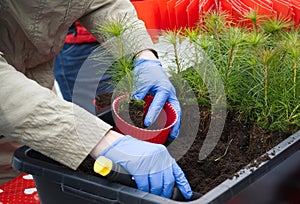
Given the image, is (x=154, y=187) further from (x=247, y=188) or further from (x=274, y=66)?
(x=274, y=66)

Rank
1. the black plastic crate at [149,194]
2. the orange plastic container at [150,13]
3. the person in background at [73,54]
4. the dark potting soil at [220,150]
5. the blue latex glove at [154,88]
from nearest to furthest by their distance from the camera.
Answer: the black plastic crate at [149,194] < the dark potting soil at [220,150] < the blue latex glove at [154,88] < the orange plastic container at [150,13] < the person in background at [73,54]

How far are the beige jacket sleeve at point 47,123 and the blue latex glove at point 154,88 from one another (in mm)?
136

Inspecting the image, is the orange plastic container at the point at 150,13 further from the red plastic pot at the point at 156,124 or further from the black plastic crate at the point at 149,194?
the black plastic crate at the point at 149,194

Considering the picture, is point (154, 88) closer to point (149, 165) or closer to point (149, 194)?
point (149, 165)

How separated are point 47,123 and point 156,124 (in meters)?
0.22

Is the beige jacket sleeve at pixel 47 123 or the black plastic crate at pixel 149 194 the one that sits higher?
the beige jacket sleeve at pixel 47 123

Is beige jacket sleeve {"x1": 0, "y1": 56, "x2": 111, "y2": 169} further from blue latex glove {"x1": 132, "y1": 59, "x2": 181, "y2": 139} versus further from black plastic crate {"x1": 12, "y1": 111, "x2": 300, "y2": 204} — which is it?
blue latex glove {"x1": 132, "y1": 59, "x2": 181, "y2": 139}

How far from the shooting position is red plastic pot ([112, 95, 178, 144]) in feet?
3.18

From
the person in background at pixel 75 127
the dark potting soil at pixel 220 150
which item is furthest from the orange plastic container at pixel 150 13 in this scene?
the dark potting soil at pixel 220 150

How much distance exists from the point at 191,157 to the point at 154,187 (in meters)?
0.16

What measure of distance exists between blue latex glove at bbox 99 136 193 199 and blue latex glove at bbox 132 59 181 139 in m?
0.11

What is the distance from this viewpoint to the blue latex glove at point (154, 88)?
3.38 ft

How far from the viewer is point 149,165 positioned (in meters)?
0.90

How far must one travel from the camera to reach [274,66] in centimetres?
100
